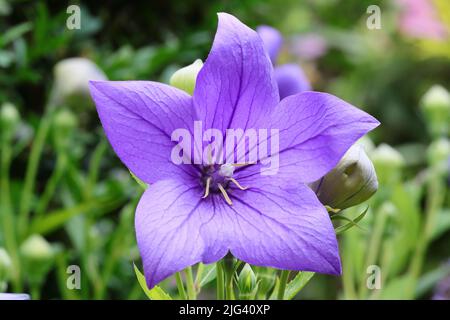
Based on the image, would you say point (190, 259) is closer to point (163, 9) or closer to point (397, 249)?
point (397, 249)

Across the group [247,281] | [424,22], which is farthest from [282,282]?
[424,22]

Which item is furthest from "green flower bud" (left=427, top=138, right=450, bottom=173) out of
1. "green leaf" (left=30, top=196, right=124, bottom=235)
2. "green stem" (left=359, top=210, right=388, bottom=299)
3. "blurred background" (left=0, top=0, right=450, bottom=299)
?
"green leaf" (left=30, top=196, right=124, bottom=235)

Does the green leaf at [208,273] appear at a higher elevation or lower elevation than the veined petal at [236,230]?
lower

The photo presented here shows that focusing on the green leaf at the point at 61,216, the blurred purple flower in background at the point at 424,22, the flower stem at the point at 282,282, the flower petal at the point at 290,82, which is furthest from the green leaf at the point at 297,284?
the blurred purple flower in background at the point at 424,22

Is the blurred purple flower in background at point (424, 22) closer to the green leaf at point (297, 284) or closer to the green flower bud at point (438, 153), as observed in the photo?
the green flower bud at point (438, 153)

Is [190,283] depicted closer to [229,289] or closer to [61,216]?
[229,289]

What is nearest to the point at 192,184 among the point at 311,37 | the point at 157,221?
the point at 157,221

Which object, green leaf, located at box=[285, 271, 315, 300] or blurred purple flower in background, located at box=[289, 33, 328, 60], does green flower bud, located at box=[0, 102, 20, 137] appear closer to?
green leaf, located at box=[285, 271, 315, 300]

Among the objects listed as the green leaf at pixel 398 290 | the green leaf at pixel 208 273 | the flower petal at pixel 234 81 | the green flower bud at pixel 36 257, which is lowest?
the green leaf at pixel 398 290
